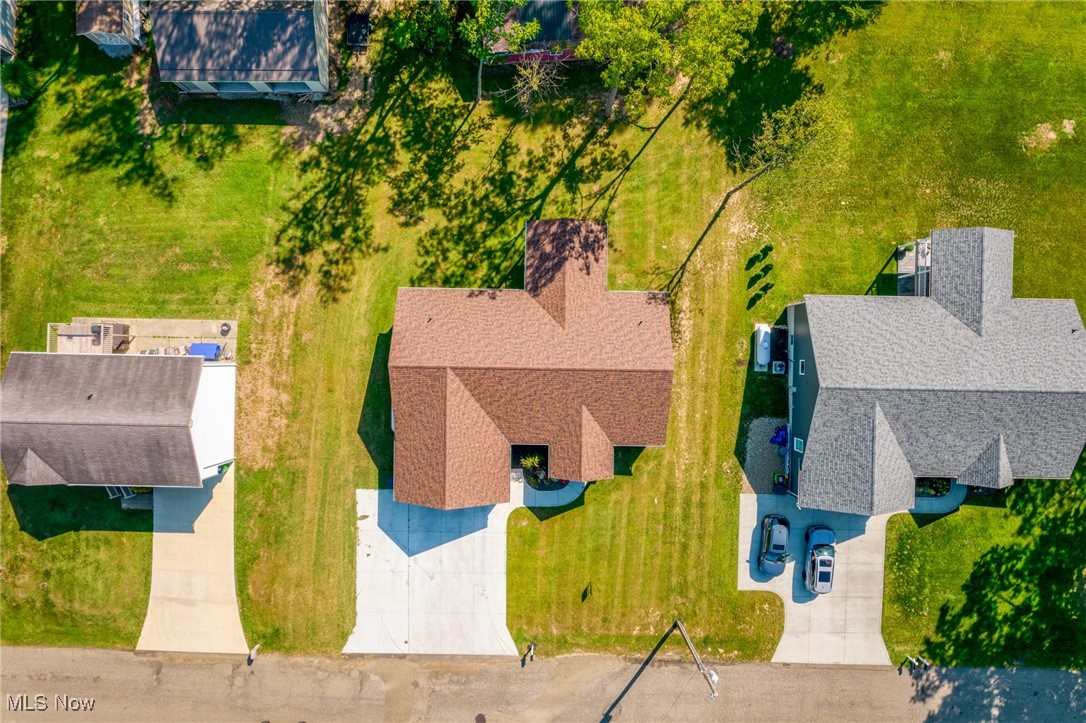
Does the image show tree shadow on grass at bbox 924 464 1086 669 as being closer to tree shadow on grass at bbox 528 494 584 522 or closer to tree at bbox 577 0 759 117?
tree shadow on grass at bbox 528 494 584 522

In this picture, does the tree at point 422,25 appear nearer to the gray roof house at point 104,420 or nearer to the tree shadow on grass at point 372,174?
the tree shadow on grass at point 372,174

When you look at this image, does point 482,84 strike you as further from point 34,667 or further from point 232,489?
point 34,667

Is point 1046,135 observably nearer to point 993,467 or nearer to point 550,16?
point 993,467

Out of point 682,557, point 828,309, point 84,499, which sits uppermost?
point 828,309

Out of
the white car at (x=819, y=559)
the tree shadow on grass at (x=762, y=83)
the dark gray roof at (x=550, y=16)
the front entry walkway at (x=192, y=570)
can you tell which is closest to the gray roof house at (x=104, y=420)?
the front entry walkway at (x=192, y=570)

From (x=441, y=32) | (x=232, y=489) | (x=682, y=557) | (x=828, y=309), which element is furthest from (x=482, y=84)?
(x=682, y=557)

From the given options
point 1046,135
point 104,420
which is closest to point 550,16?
point 1046,135
